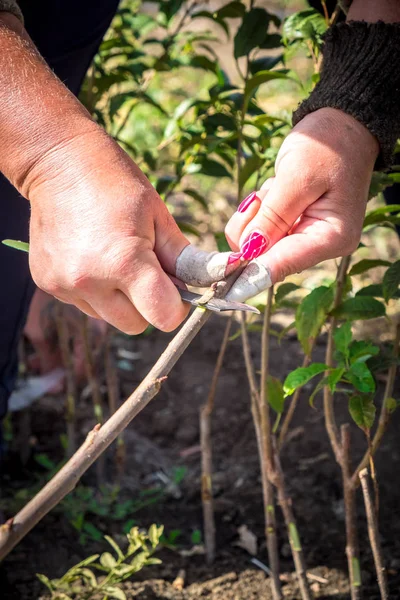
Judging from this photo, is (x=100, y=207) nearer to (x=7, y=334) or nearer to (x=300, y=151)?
(x=300, y=151)

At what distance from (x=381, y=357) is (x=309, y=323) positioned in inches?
6.5

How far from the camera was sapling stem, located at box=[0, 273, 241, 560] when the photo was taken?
1.22 metres

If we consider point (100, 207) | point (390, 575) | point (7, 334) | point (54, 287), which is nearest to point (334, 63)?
point (100, 207)

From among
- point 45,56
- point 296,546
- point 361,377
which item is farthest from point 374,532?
point 45,56

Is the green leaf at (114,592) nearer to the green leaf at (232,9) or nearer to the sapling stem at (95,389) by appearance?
the sapling stem at (95,389)

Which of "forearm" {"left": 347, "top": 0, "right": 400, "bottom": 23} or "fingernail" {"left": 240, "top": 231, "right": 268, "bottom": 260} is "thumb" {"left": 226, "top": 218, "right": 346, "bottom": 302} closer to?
"fingernail" {"left": 240, "top": 231, "right": 268, "bottom": 260}

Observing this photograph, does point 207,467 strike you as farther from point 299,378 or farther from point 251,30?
point 251,30

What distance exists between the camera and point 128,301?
120cm

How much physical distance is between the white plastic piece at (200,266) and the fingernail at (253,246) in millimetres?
31

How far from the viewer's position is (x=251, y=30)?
5.71ft

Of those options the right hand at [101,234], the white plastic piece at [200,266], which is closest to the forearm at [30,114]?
the right hand at [101,234]

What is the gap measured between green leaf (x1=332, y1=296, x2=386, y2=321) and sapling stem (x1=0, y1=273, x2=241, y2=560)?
1.33ft

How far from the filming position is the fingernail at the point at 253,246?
123 cm

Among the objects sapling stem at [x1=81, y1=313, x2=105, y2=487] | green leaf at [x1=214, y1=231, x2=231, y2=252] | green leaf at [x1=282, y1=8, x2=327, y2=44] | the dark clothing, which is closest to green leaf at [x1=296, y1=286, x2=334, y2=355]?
green leaf at [x1=214, y1=231, x2=231, y2=252]
